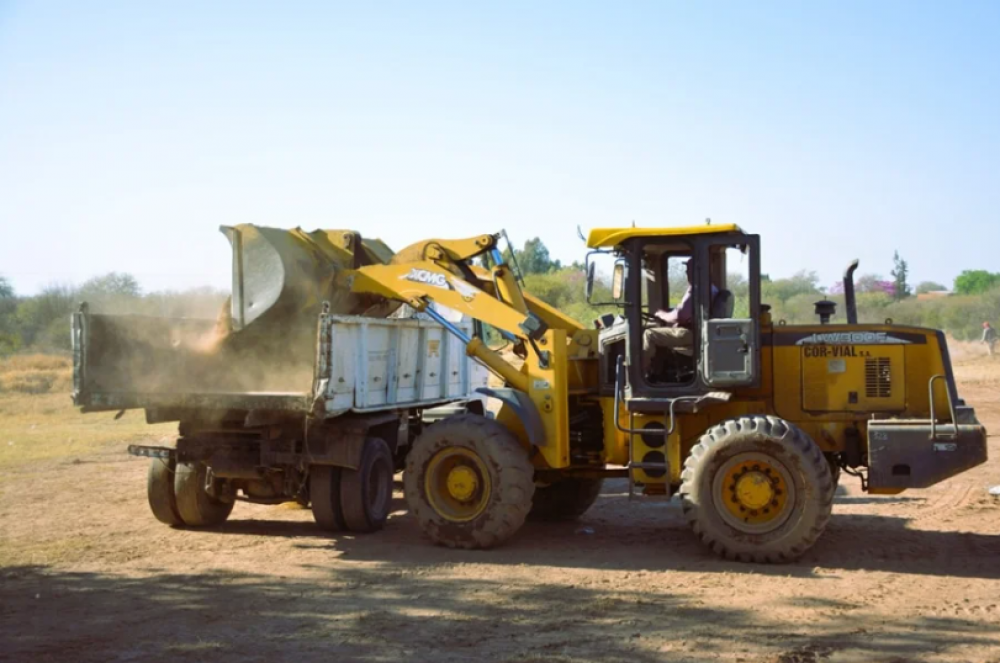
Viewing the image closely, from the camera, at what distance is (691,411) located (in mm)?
9102

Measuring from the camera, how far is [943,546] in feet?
30.9

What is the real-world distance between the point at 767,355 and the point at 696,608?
279cm

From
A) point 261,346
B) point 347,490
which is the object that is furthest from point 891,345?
point 261,346

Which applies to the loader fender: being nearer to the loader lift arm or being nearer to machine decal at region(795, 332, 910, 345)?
the loader lift arm

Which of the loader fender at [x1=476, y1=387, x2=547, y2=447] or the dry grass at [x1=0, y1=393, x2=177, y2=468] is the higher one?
the loader fender at [x1=476, y1=387, x2=547, y2=447]

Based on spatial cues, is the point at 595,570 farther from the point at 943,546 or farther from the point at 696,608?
the point at 943,546

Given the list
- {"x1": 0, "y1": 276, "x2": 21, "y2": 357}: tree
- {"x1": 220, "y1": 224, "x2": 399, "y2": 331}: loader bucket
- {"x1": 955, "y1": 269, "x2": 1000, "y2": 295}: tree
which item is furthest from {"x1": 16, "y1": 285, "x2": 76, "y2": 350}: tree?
{"x1": 955, "y1": 269, "x2": 1000, "y2": 295}: tree

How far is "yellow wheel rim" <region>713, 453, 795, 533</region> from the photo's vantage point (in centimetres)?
858

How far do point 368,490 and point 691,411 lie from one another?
3200mm

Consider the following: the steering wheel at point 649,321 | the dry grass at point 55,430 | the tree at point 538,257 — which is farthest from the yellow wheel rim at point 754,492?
the tree at point 538,257

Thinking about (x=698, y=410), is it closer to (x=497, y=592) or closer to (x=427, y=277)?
(x=497, y=592)

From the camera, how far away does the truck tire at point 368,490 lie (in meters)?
9.98

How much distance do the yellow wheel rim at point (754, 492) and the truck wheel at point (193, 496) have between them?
496cm

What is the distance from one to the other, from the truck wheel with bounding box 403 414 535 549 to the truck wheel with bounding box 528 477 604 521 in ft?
5.47
